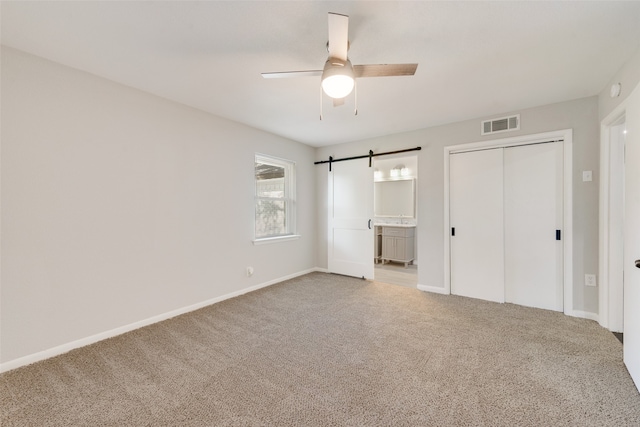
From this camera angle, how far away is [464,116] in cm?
354

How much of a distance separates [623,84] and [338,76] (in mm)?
2597

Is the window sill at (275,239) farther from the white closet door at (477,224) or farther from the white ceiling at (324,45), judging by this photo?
the white closet door at (477,224)

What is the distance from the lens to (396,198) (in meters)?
6.45

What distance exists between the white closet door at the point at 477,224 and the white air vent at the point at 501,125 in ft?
0.88

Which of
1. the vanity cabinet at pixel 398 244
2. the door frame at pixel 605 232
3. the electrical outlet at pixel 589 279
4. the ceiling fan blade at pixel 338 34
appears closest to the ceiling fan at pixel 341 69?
the ceiling fan blade at pixel 338 34

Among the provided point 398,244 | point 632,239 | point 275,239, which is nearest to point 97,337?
point 275,239

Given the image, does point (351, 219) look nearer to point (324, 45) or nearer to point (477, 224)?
point (477, 224)

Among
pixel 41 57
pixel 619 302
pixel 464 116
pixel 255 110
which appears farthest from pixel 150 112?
pixel 619 302

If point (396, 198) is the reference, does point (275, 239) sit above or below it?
below

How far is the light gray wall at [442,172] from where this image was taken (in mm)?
2951

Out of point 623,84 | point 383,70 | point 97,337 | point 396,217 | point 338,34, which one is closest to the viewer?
point 338,34

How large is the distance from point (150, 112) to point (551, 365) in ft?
14.1

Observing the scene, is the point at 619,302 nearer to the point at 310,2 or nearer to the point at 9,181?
the point at 310,2

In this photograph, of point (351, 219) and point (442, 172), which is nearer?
point (442, 172)
